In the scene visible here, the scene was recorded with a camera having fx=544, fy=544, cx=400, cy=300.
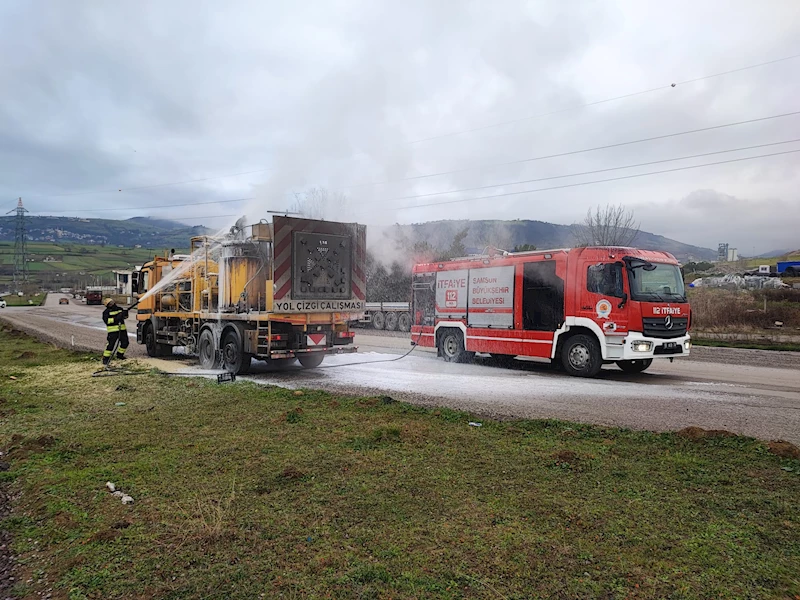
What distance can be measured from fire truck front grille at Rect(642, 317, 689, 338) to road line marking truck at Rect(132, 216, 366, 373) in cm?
629

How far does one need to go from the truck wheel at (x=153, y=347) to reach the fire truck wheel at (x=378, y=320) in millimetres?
14572

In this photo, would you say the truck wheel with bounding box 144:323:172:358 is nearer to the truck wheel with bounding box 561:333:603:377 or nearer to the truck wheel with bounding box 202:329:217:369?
the truck wheel with bounding box 202:329:217:369

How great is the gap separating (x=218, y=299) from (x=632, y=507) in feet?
35.7

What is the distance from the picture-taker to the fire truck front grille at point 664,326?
11.4 meters

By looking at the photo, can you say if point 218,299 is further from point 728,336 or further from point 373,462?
point 728,336

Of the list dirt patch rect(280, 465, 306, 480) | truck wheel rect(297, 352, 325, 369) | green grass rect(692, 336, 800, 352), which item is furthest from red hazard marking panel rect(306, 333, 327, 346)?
green grass rect(692, 336, 800, 352)

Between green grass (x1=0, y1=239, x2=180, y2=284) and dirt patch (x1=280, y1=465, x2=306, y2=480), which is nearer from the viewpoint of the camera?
dirt patch (x1=280, y1=465, x2=306, y2=480)

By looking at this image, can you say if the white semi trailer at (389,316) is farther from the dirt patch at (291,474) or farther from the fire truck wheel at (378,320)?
the dirt patch at (291,474)

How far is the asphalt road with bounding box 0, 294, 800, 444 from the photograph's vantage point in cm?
776

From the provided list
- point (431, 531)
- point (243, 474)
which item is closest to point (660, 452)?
point (431, 531)

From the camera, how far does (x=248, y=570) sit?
3293mm

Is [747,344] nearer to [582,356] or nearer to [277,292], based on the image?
[582,356]

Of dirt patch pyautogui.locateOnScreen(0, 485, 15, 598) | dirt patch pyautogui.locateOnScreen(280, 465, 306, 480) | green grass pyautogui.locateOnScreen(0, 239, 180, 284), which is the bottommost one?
dirt patch pyautogui.locateOnScreen(0, 485, 15, 598)

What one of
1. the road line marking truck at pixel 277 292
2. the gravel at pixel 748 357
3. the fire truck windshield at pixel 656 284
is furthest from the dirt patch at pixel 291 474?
the gravel at pixel 748 357
